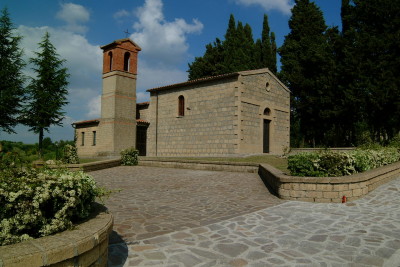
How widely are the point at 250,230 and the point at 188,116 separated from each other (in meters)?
17.1

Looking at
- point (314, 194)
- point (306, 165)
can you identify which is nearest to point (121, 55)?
point (306, 165)

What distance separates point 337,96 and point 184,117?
14.6 meters

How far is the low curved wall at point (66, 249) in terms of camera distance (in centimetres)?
232

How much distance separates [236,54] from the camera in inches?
1395

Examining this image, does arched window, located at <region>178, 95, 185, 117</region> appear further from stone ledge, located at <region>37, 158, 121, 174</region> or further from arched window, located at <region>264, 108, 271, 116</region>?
stone ledge, located at <region>37, 158, 121, 174</region>

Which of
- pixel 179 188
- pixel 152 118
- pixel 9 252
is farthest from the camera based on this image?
pixel 152 118

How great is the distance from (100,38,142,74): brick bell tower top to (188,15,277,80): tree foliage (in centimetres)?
1331

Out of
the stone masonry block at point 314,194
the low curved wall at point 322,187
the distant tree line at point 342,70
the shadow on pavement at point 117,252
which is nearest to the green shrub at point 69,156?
the low curved wall at point 322,187

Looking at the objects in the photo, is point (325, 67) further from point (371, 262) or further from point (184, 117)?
point (371, 262)

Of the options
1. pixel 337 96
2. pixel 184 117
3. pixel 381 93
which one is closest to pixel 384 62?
pixel 381 93

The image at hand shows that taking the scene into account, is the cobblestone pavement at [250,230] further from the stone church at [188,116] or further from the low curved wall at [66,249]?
the stone church at [188,116]

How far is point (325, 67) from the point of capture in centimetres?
2689

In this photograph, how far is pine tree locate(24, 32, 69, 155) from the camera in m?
25.6

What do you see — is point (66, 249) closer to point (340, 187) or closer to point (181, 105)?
point (340, 187)
